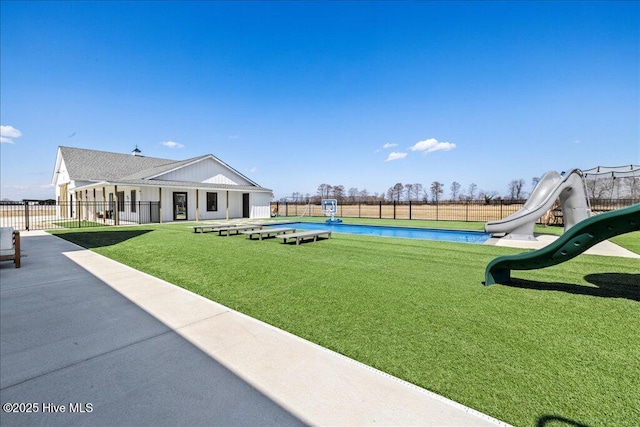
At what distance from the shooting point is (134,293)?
178 inches

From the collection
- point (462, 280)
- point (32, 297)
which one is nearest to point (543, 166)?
point (462, 280)

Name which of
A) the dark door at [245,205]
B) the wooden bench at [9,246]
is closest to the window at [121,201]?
the dark door at [245,205]

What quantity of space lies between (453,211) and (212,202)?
28630 millimetres

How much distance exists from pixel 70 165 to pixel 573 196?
36.3m

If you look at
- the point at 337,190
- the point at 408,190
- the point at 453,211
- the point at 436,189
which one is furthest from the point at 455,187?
the point at 453,211

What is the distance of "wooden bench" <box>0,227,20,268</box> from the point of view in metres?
6.35

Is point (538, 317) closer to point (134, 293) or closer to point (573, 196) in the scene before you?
point (134, 293)

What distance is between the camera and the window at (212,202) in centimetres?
2280

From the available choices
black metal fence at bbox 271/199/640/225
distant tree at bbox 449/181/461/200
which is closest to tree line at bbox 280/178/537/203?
distant tree at bbox 449/181/461/200

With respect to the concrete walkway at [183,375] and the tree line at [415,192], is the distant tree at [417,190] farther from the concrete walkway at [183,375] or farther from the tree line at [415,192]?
the concrete walkway at [183,375]

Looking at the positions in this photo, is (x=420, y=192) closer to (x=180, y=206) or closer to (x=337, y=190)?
(x=337, y=190)

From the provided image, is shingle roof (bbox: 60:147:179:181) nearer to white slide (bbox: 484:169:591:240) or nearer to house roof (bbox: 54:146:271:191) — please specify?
house roof (bbox: 54:146:271:191)

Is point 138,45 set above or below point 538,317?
above

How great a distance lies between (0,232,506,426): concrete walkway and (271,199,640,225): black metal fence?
19.7 meters
